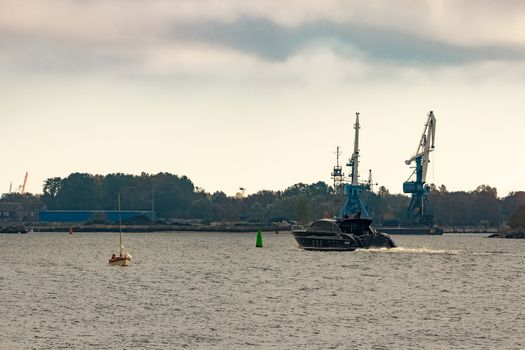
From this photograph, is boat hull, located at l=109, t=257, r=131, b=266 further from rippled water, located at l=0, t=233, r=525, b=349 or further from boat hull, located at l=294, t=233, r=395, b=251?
boat hull, located at l=294, t=233, r=395, b=251

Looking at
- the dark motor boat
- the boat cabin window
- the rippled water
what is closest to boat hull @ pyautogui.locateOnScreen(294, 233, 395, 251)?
the dark motor boat

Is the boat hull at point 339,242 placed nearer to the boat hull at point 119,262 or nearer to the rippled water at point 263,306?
the rippled water at point 263,306

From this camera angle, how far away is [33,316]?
6850cm

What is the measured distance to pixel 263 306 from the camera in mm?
77375

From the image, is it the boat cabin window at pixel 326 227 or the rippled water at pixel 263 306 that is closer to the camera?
the rippled water at pixel 263 306

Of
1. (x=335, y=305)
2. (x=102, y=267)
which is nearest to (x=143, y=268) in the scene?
(x=102, y=267)

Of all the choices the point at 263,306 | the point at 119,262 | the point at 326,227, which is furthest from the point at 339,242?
the point at 263,306

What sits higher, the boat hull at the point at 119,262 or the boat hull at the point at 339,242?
the boat hull at the point at 339,242

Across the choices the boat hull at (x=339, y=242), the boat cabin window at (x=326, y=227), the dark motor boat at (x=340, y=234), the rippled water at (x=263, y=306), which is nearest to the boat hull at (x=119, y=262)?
the rippled water at (x=263, y=306)

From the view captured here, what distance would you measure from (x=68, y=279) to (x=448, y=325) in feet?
155

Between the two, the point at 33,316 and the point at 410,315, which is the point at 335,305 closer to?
the point at 410,315

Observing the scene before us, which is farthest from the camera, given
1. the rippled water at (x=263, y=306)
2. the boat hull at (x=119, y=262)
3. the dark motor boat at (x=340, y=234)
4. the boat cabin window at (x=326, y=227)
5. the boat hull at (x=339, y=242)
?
the boat hull at (x=339, y=242)

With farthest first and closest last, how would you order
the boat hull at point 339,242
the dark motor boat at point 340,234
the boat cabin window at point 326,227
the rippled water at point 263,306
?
1. the boat hull at point 339,242
2. the dark motor boat at point 340,234
3. the boat cabin window at point 326,227
4. the rippled water at point 263,306

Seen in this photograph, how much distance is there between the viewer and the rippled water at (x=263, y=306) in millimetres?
58875
